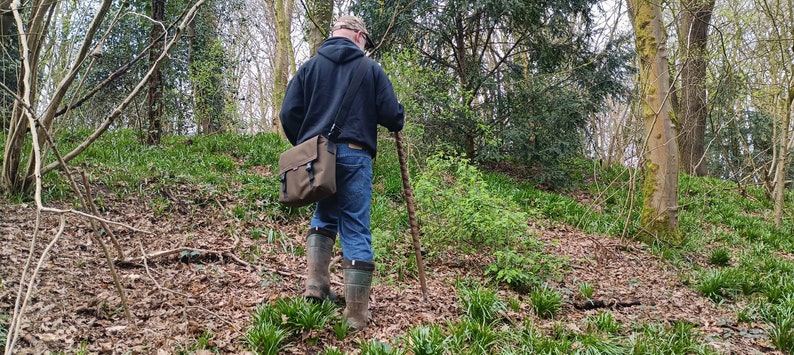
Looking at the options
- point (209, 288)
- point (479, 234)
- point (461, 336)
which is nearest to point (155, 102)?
point (209, 288)

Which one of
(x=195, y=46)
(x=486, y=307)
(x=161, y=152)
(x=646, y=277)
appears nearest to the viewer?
(x=486, y=307)

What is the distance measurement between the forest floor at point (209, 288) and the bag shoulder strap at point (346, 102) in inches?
54.1

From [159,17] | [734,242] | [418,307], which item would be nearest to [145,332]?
[418,307]

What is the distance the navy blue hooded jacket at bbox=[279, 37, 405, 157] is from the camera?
3252mm

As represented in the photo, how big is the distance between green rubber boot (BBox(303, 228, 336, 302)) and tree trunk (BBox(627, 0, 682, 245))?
4.70m

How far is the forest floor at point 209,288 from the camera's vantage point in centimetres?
313

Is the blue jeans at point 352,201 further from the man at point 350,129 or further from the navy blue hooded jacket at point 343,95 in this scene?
the navy blue hooded jacket at point 343,95

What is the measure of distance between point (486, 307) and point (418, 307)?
566mm

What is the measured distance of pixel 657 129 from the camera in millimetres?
6266

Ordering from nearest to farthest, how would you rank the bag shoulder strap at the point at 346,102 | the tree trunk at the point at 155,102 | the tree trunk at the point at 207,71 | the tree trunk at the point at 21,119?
the bag shoulder strap at the point at 346,102 → the tree trunk at the point at 21,119 → the tree trunk at the point at 155,102 → the tree trunk at the point at 207,71

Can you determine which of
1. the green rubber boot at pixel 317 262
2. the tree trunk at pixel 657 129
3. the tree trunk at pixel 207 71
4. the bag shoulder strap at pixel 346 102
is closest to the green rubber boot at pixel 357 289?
the green rubber boot at pixel 317 262

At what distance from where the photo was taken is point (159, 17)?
8.20m

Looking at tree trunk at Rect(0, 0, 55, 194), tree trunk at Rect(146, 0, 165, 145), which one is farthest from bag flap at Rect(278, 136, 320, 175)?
tree trunk at Rect(146, 0, 165, 145)

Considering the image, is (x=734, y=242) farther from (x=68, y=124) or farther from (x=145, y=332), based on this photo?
(x=68, y=124)
